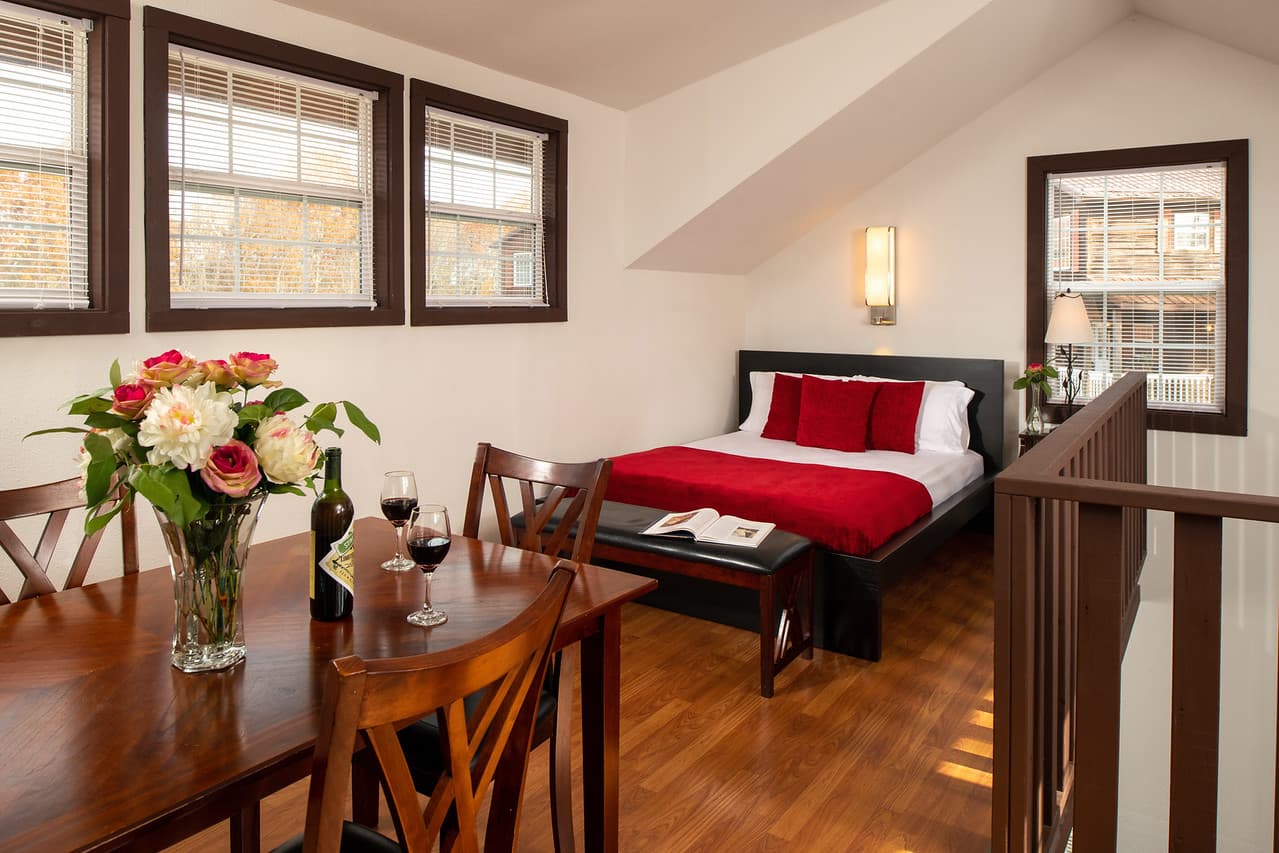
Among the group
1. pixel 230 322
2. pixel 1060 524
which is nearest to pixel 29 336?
pixel 230 322

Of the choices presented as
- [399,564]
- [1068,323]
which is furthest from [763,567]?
[1068,323]

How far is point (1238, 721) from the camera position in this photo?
14.0 ft

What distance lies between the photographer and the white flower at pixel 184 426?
1.33 m

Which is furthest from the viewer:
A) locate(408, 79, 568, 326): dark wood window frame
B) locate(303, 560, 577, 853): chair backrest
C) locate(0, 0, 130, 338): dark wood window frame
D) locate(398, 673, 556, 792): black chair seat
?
locate(408, 79, 568, 326): dark wood window frame

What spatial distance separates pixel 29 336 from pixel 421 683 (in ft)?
7.80

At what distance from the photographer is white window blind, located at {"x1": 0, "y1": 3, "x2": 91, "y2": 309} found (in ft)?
9.02

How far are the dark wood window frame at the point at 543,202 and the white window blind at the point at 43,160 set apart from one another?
1.27m

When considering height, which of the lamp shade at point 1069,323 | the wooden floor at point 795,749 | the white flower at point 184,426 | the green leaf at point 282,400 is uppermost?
the lamp shade at point 1069,323

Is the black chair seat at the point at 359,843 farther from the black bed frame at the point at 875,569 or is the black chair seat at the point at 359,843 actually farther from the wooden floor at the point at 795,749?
the black bed frame at the point at 875,569

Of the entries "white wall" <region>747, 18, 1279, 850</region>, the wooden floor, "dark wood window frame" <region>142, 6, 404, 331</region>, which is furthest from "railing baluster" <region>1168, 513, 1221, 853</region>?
"dark wood window frame" <region>142, 6, 404, 331</region>

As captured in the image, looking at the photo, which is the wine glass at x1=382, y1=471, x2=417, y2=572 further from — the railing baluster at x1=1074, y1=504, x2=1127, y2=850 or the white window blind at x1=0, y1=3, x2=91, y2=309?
the white window blind at x1=0, y1=3, x2=91, y2=309

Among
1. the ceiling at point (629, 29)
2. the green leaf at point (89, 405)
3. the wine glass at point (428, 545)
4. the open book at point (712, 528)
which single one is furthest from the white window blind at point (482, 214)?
the green leaf at point (89, 405)

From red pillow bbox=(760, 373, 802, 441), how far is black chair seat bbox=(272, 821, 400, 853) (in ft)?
14.0

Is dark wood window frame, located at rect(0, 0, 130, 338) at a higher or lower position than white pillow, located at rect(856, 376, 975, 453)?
higher
